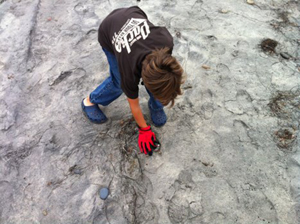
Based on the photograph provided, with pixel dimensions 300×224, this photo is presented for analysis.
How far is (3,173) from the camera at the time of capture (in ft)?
4.83

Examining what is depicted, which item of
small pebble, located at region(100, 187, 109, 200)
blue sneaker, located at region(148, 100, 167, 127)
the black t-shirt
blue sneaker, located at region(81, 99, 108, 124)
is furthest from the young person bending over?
small pebble, located at region(100, 187, 109, 200)

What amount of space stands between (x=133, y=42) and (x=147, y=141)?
64cm

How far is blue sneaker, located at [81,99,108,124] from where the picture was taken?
1.61 meters

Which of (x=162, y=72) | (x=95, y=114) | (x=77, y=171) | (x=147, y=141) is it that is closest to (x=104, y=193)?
(x=77, y=171)

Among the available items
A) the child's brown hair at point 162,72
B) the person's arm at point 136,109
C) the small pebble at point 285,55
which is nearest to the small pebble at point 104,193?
the person's arm at point 136,109

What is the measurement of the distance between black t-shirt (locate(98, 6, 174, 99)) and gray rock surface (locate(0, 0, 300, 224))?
0.56 metres

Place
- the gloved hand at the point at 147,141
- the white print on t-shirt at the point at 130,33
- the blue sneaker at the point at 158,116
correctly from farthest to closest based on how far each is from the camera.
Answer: the blue sneaker at the point at 158,116, the gloved hand at the point at 147,141, the white print on t-shirt at the point at 130,33

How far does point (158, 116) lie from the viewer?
61.7 inches

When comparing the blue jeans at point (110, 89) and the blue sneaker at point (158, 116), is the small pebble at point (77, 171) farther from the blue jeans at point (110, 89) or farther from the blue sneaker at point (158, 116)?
the blue sneaker at point (158, 116)

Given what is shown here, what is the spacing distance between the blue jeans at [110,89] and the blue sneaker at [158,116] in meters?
0.03

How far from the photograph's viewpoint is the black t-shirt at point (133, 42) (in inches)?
41.0

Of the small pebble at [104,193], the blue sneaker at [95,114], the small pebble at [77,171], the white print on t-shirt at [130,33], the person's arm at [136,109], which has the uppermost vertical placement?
the white print on t-shirt at [130,33]

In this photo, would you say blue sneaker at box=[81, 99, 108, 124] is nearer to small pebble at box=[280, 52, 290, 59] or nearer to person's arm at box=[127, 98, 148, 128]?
person's arm at box=[127, 98, 148, 128]

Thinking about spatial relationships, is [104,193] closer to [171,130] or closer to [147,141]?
[147,141]
